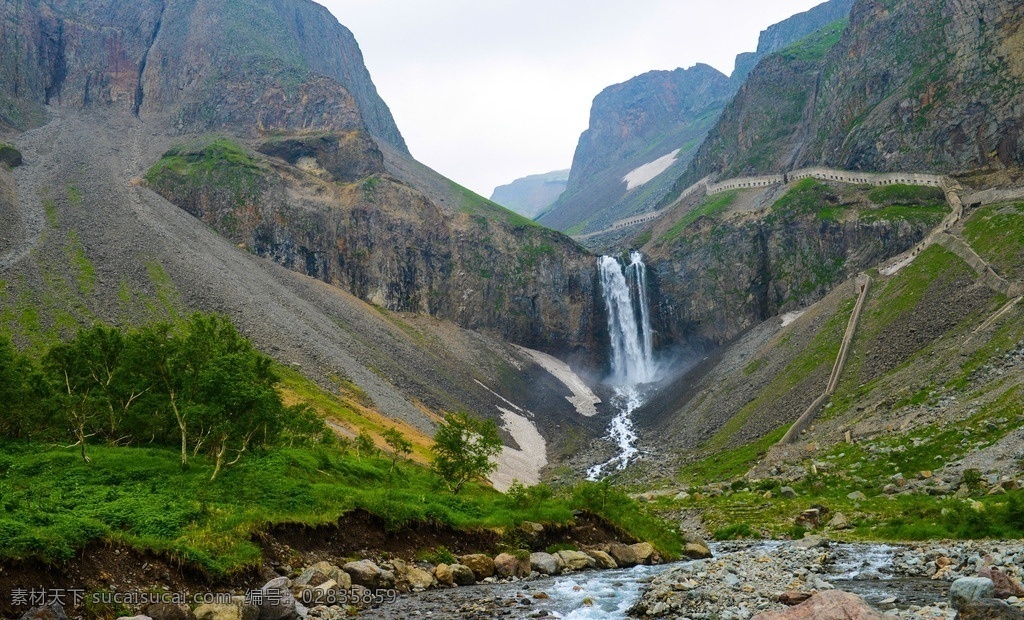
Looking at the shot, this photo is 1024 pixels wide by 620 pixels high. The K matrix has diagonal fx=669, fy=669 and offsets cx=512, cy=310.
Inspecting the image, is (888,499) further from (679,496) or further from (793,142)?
(793,142)

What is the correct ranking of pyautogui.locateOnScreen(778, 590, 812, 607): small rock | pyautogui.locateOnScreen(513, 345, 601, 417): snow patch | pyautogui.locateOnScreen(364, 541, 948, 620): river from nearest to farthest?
1. pyautogui.locateOnScreen(778, 590, 812, 607): small rock
2. pyautogui.locateOnScreen(364, 541, 948, 620): river
3. pyautogui.locateOnScreen(513, 345, 601, 417): snow patch

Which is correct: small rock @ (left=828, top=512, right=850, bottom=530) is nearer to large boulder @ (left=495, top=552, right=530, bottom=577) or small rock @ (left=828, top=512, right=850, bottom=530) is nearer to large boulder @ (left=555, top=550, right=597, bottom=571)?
large boulder @ (left=555, top=550, right=597, bottom=571)

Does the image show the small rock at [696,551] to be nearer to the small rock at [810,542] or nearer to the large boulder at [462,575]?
the small rock at [810,542]

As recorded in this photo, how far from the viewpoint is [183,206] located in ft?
483

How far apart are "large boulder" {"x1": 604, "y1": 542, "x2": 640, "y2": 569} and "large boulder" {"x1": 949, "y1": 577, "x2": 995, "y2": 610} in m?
17.8

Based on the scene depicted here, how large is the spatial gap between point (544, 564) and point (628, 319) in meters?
125

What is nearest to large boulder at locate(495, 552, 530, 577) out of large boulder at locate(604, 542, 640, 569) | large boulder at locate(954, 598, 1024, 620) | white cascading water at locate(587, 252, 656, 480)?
large boulder at locate(604, 542, 640, 569)

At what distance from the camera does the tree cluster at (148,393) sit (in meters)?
32.9

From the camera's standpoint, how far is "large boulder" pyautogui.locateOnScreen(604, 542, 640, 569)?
34312mm

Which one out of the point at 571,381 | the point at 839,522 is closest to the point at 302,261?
the point at 571,381

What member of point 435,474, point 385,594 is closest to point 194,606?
point 385,594

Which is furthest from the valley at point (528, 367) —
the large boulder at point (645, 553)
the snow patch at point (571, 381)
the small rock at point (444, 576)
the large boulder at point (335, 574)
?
the snow patch at point (571, 381)

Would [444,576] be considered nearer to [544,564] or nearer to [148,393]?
[544,564]

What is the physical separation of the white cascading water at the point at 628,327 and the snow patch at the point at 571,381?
18.2ft
